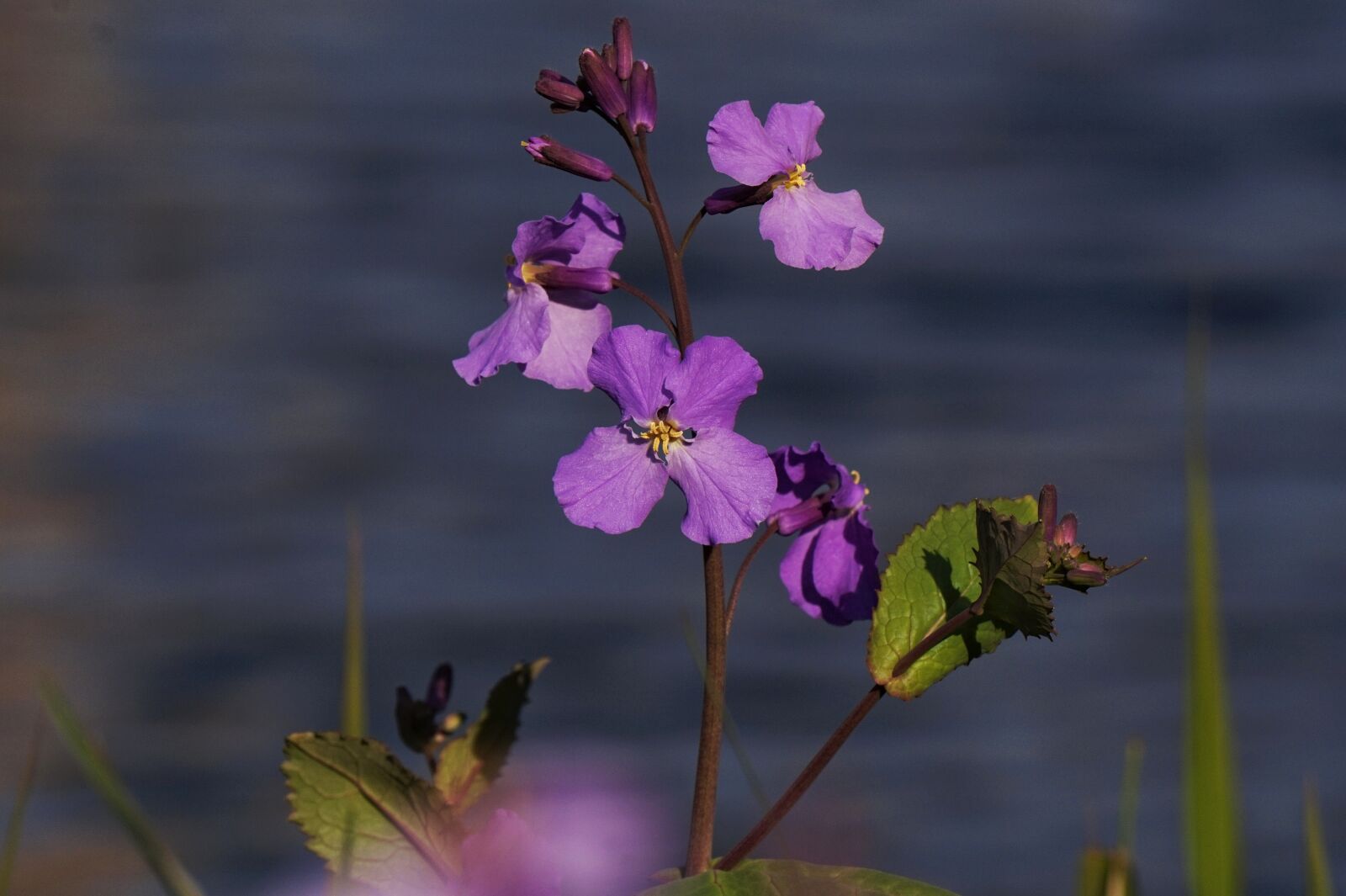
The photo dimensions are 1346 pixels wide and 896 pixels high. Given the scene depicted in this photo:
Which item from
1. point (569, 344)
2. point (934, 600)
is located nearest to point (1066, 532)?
point (934, 600)

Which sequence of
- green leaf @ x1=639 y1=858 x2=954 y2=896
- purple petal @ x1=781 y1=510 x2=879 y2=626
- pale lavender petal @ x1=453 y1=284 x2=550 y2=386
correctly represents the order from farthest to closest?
purple petal @ x1=781 y1=510 x2=879 y2=626 → pale lavender petal @ x1=453 y1=284 x2=550 y2=386 → green leaf @ x1=639 y1=858 x2=954 y2=896

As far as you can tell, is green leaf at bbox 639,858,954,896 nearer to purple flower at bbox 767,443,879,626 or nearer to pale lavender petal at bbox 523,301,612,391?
purple flower at bbox 767,443,879,626

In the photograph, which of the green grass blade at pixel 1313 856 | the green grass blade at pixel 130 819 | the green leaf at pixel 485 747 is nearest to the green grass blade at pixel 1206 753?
the green grass blade at pixel 1313 856

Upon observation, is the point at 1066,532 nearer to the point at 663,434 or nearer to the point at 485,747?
the point at 663,434

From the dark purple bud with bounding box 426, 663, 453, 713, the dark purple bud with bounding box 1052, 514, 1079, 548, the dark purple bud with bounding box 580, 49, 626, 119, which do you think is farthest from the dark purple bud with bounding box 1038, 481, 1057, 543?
the dark purple bud with bounding box 426, 663, 453, 713

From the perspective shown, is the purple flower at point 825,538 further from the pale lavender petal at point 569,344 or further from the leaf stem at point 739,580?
the pale lavender petal at point 569,344

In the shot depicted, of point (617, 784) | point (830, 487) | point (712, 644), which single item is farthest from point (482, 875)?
point (617, 784)
